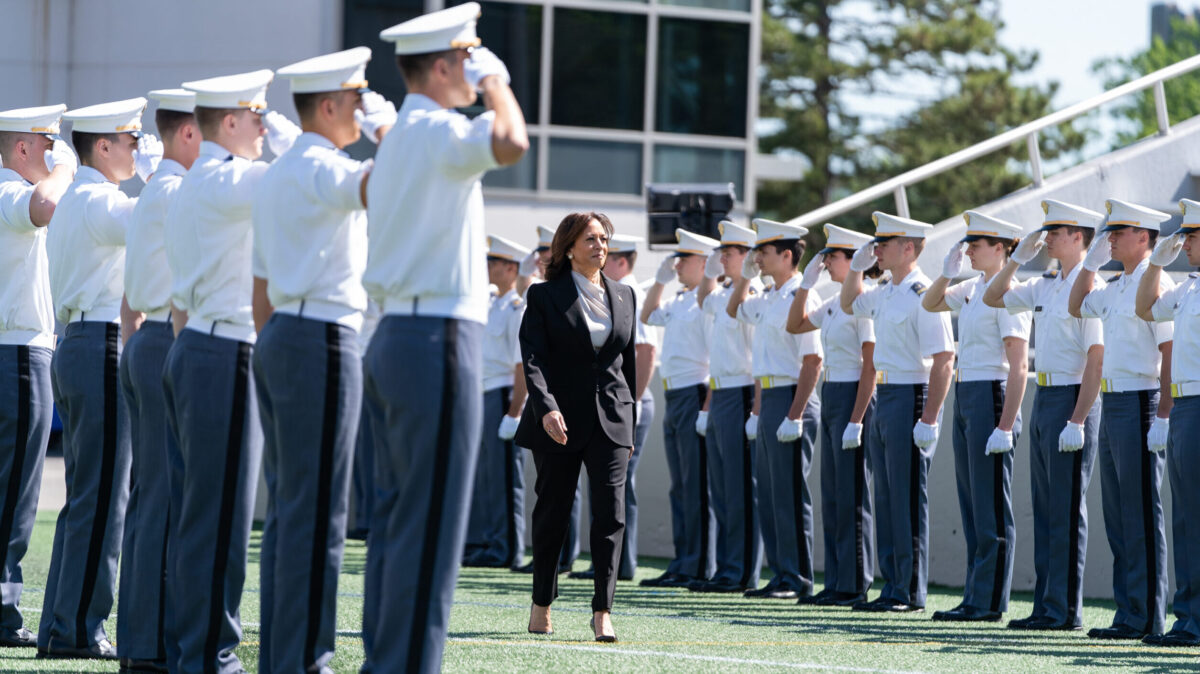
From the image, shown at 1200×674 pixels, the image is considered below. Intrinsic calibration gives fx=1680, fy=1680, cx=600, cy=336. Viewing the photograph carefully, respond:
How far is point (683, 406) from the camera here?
467 inches

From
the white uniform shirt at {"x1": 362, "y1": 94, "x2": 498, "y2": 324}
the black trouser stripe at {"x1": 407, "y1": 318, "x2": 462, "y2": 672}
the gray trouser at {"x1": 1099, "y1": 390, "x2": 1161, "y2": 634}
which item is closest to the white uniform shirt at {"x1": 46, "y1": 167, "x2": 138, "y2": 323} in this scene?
the white uniform shirt at {"x1": 362, "y1": 94, "x2": 498, "y2": 324}

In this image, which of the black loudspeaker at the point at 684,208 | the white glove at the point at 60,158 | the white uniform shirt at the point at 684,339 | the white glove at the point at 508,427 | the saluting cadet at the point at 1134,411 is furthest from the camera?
the black loudspeaker at the point at 684,208

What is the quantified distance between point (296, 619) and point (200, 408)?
0.92 metres

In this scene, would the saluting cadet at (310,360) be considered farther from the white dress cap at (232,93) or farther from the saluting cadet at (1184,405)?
the saluting cadet at (1184,405)

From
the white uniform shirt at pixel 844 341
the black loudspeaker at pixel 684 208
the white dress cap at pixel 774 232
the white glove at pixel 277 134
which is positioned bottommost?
the white uniform shirt at pixel 844 341

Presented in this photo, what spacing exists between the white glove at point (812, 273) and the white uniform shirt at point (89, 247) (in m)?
4.74

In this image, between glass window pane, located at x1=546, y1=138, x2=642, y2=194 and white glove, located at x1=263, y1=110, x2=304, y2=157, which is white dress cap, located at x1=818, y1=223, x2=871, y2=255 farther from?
glass window pane, located at x1=546, y1=138, x2=642, y2=194

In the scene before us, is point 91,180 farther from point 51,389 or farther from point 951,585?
point 951,585

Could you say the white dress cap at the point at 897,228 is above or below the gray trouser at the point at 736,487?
above

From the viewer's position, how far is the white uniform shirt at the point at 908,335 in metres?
9.75

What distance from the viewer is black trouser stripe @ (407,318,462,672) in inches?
191

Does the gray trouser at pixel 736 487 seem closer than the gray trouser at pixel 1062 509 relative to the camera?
No

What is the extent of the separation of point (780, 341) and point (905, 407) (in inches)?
45.7

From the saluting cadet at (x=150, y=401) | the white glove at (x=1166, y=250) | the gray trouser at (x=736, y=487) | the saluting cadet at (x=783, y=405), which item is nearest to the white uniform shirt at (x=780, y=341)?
the saluting cadet at (x=783, y=405)
